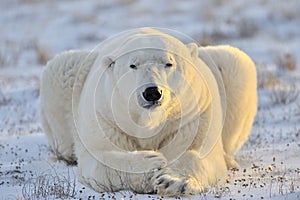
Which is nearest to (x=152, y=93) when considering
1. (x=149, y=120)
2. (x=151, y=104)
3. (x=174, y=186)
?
(x=151, y=104)

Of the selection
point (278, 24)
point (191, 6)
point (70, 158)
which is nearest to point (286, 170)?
point (70, 158)

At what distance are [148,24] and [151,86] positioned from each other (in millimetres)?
12892

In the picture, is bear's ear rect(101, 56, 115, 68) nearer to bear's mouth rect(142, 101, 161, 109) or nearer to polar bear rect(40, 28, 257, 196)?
polar bear rect(40, 28, 257, 196)

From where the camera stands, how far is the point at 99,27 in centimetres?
1691

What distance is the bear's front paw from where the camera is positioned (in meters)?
4.32

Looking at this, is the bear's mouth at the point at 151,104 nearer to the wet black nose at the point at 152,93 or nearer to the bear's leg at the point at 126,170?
the wet black nose at the point at 152,93

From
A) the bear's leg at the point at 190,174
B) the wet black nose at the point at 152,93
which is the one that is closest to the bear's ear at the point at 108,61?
the wet black nose at the point at 152,93

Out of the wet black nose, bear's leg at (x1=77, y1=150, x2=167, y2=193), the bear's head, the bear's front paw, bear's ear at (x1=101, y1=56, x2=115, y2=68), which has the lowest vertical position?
the bear's front paw

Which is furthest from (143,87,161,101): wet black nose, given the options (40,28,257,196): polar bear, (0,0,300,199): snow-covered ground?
(0,0,300,199): snow-covered ground

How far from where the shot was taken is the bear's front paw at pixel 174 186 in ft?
14.2

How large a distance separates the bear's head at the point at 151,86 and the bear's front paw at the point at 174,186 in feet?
1.41

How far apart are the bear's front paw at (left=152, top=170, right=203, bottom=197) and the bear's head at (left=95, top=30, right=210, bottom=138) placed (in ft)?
1.41

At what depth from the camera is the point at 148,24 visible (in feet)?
55.5

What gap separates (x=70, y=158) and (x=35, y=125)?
1.93m
